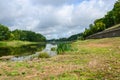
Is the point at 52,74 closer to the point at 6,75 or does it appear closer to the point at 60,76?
the point at 60,76

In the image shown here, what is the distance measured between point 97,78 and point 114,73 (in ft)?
4.87

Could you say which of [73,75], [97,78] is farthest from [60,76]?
[97,78]

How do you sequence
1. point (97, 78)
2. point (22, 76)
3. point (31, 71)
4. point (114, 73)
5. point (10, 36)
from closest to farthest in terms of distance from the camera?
point (97, 78) → point (114, 73) → point (22, 76) → point (31, 71) → point (10, 36)

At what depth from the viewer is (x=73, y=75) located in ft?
51.9

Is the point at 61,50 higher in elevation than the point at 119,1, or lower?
lower

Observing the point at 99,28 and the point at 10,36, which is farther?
the point at 10,36

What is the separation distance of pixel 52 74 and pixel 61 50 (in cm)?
2032

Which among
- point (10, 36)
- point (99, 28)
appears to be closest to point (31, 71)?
point (99, 28)

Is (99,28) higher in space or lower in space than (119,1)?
lower

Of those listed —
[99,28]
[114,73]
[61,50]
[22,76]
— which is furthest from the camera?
[99,28]

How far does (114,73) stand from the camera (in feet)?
51.2

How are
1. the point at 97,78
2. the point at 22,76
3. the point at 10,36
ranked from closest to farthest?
the point at 97,78
the point at 22,76
the point at 10,36

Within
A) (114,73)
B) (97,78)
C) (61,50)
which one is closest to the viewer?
(97,78)

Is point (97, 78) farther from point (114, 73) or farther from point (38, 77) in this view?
point (38, 77)
